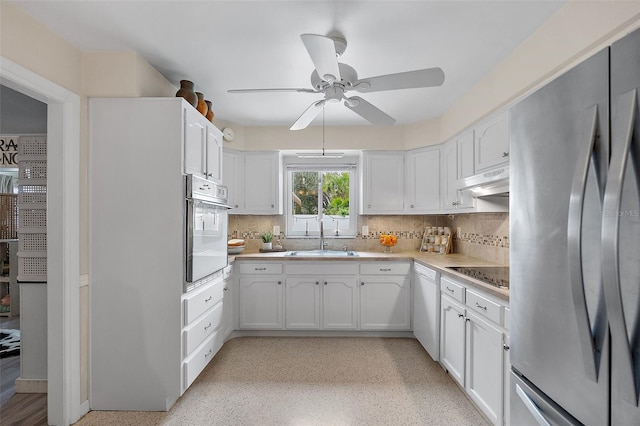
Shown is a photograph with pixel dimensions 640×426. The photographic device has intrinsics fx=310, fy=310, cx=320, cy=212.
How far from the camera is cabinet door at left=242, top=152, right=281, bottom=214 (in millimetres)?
3727

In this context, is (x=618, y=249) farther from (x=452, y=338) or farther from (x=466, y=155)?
(x=466, y=155)

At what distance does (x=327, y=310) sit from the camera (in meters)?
3.30

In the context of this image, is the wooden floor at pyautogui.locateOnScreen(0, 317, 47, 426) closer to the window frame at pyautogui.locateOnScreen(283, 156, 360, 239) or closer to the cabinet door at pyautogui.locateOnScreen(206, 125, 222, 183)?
the cabinet door at pyautogui.locateOnScreen(206, 125, 222, 183)

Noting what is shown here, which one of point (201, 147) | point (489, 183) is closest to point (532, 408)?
point (489, 183)

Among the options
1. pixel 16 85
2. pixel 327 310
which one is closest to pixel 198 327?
pixel 327 310

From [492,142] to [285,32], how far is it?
1692mm

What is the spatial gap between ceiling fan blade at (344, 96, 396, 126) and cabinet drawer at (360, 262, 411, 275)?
61.2 inches

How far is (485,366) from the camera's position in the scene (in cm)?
188

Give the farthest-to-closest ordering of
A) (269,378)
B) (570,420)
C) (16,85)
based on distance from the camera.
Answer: (269,378), (16,85), (570,420)

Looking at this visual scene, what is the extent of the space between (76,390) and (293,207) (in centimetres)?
274

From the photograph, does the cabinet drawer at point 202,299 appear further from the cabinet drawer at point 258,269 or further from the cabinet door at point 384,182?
the cabinet door at point 384,182

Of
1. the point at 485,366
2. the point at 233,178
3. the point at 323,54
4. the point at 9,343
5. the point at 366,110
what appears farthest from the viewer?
the point at 233,178

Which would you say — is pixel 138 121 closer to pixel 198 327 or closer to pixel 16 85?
pixel 16 85

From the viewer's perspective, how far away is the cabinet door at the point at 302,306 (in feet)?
10.8
